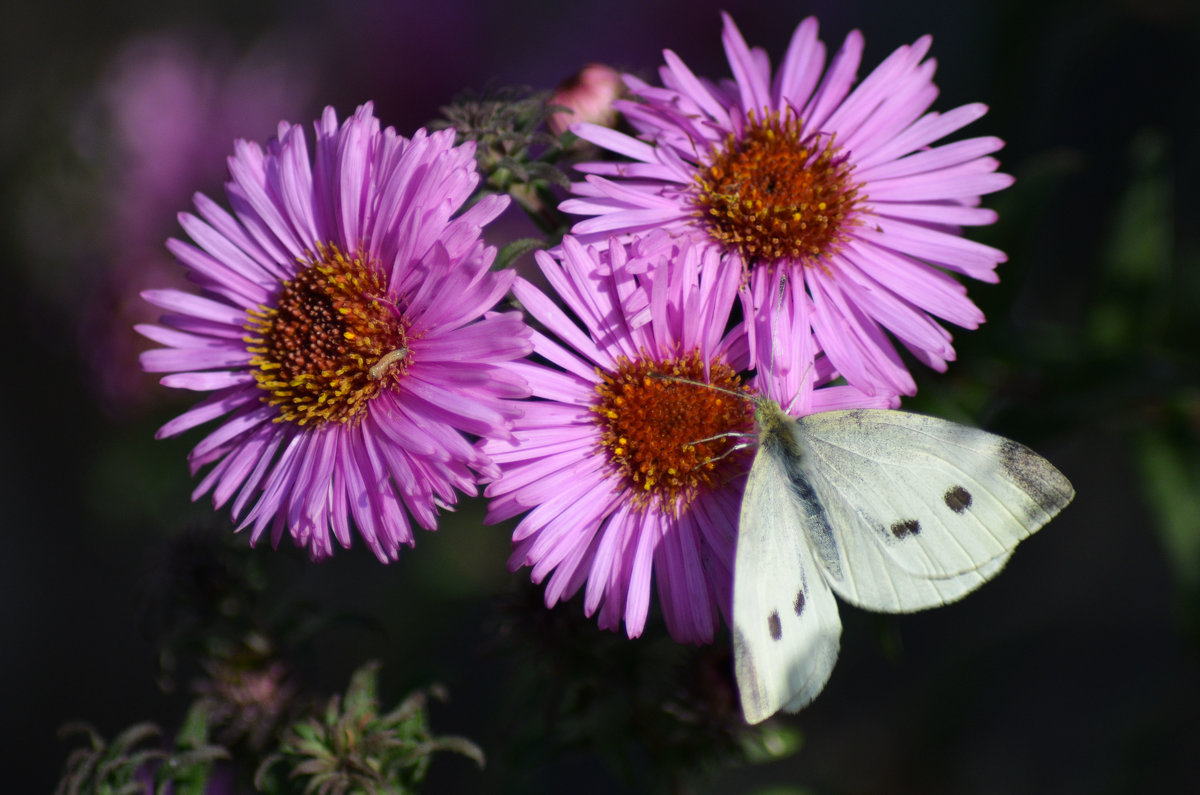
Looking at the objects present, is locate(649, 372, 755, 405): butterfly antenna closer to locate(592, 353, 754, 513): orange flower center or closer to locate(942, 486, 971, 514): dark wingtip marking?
locate(592, 353, 754, 513): orange flower center

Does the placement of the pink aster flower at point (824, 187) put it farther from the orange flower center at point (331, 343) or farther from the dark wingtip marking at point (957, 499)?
the orange flower center at point (331, 343)

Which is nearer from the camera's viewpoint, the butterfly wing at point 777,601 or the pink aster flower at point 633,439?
the butterfly wing at point 777,601

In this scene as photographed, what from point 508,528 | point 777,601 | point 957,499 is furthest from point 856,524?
point 508,528

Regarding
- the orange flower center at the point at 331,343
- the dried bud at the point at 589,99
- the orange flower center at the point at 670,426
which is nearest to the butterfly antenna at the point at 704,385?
the orange flower center at the point at 670,426

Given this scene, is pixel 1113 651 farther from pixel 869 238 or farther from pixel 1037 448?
pixel 869 238

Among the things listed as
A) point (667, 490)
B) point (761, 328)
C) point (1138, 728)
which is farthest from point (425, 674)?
point (1138, 728)
